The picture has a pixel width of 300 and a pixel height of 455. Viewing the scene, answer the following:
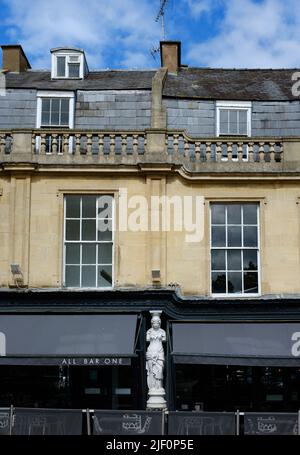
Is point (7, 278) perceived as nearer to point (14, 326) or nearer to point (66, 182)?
point (14, 326)

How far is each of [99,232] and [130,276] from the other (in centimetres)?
139

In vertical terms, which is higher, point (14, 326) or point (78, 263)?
point (78, 263)

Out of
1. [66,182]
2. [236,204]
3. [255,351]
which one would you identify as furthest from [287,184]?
[66,182]

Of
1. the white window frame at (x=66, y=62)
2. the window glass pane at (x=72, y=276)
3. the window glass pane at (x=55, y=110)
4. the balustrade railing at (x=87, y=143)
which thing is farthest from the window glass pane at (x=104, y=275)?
the white window frame at (x=66, y=62)

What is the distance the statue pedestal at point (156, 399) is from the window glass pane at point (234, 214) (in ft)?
15.2

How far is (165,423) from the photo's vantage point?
1576cm

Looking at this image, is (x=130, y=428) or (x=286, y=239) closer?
(x=130, y=428)

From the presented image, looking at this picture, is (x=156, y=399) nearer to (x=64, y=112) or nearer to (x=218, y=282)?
(x=218, y=282)

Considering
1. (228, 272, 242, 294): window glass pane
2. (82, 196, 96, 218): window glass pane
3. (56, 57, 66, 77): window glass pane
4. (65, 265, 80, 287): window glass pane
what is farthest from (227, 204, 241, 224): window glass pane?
(56, 57, 66, 77): window glass pane

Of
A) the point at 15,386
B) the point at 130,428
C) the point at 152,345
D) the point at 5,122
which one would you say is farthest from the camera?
the point at 5,122

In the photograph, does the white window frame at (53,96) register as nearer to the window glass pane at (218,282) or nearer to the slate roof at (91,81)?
the slate roof at (91,81)

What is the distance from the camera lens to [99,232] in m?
19.8

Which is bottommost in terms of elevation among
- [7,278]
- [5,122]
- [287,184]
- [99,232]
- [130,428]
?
[130,428]

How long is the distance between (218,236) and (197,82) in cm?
569
